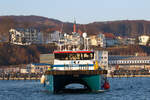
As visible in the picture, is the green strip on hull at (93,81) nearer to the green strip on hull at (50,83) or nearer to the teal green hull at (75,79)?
the teal green hull at (75,79)

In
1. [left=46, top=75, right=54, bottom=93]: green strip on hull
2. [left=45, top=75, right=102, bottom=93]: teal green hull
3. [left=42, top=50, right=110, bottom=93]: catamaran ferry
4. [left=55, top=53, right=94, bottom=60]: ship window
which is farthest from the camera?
[left=55, top=53, right=94, bottom=60]: ship window

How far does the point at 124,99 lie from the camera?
6762 cm

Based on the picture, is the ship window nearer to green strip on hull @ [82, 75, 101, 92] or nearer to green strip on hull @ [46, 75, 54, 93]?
green strip on hull @ [46, 75, 54, 93]

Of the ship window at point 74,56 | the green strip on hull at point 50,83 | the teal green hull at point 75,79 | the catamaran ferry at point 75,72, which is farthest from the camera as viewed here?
the ship window at point 74,56

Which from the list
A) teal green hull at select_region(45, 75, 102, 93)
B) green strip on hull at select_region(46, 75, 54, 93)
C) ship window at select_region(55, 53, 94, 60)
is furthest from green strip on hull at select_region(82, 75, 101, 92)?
green strip on hull at select_region(46, 75, 54, 93)

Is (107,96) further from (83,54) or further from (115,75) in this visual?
(115,75)

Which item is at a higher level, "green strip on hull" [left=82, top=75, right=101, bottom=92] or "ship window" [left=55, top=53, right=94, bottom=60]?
"ship window" [left=55, top=53, right=94, bottom=60]

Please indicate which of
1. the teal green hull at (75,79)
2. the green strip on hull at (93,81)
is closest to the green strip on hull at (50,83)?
the teal green hull at (75,79)

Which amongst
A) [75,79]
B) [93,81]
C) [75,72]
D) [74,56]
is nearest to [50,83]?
[75,79]

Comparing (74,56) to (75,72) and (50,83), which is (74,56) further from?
(50,83)

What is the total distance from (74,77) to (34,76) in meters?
118

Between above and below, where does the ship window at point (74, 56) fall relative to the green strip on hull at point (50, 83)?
above

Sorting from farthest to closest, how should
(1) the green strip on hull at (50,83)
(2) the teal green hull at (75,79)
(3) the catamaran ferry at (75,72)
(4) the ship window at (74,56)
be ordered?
(4) the ship window at (74,56) → (1) the green strip on hull at (50,83) → (2) the teal green hull at (75,79) → (3) the catamaran ferry at (75,72)

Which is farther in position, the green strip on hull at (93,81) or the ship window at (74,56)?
the ship window at (74,56)
